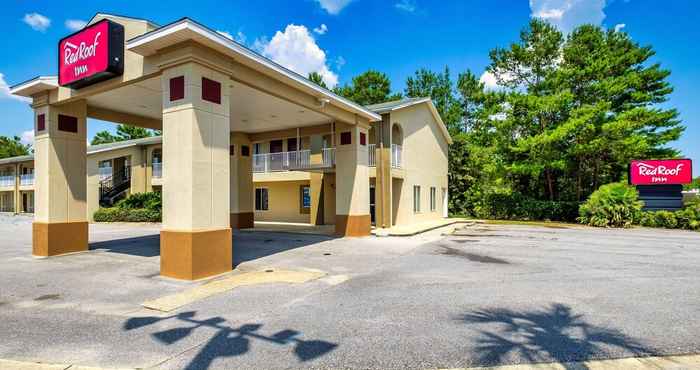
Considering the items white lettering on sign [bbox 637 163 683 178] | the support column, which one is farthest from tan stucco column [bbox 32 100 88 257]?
white lettering on sign [bbox 637 163 683 178]

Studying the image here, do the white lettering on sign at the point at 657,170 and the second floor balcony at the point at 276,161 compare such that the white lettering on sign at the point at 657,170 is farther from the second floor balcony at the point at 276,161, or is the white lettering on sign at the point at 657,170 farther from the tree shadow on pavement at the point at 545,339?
the tree shadow on pavement at the point at 545,339

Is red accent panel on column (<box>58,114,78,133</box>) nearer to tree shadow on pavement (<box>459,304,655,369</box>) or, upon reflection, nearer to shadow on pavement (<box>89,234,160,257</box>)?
shadow on pavement (<box>89,234,160,257</box>)

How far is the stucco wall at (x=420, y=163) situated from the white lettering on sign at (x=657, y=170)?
11786 mm

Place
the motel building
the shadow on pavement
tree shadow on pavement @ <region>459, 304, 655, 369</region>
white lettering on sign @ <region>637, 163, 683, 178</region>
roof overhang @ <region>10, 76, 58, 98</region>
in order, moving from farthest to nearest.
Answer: white lettering on sign @ <region>637, 163, 683, 178</region>
the shadow on pavement
roof overhang @ <region>10, 76, 58, 98</region>
the motel building
tree shadow on pavement @ <region>459, 304, 655, 369</region>

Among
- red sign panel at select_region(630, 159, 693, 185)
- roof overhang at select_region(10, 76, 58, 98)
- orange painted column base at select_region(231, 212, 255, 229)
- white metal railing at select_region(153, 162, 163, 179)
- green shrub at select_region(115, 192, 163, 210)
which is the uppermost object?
roof overhang at select_region(10, 76, 58, 98)

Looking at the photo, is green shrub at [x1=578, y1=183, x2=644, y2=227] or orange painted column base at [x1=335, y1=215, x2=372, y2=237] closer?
orange painted column base at [x1=335, y1=215, x2=372, y2=237]

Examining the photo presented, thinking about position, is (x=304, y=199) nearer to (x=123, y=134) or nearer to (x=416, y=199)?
(x=416, y=199)

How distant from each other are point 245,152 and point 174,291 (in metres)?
13.2

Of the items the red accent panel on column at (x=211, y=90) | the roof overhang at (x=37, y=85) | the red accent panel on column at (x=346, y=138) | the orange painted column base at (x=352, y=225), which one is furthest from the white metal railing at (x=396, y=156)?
the roof overhang at (x=37, y=85)

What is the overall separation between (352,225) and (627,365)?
1174 cm

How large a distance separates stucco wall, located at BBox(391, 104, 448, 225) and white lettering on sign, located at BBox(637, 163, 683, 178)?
38.7ft

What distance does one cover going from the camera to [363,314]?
5.46 meters

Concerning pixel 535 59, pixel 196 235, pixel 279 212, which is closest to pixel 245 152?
pixel 279 212

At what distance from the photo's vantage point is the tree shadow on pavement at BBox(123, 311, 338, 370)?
4.09 meters
